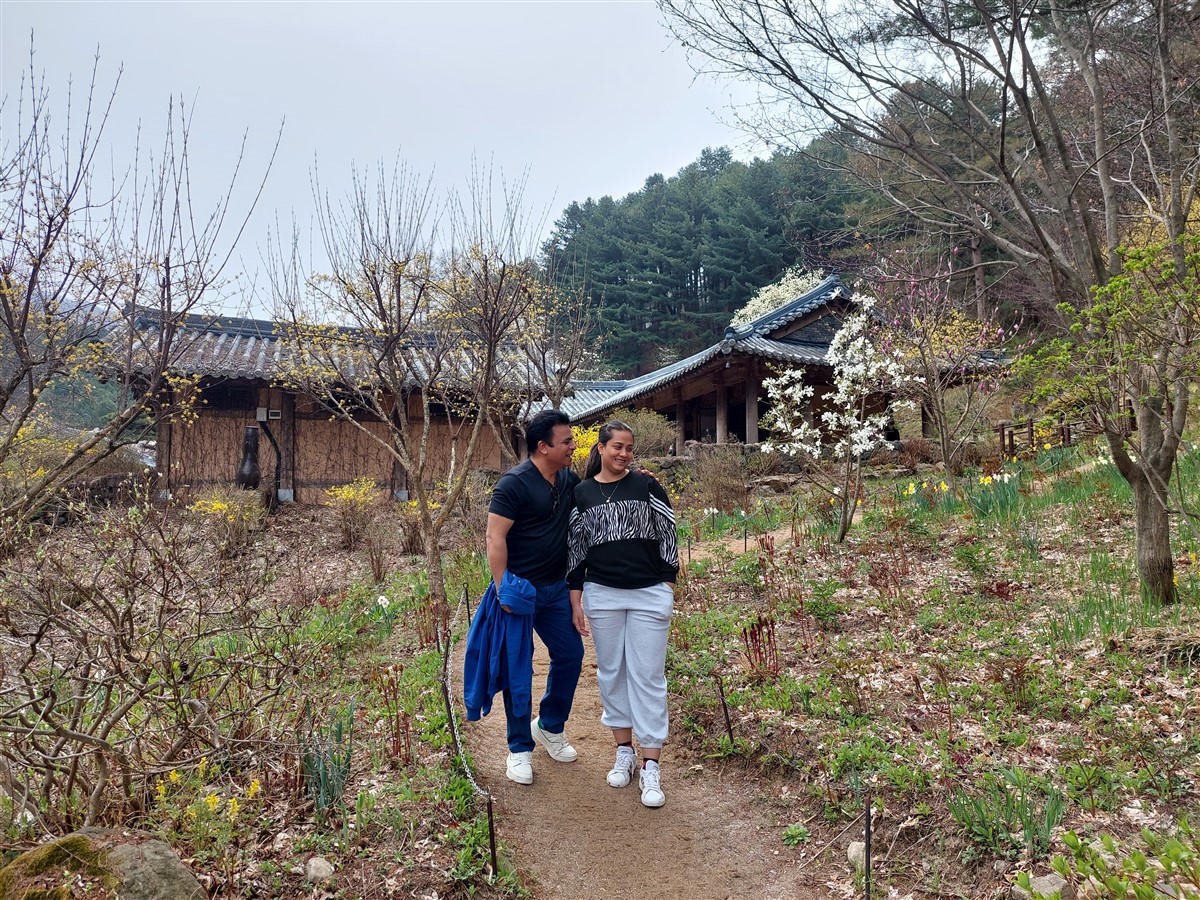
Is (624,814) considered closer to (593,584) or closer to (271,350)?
(593,584)

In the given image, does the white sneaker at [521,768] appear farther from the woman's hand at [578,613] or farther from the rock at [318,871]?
the rock at [318,871]

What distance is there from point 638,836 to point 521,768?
2.11 feet

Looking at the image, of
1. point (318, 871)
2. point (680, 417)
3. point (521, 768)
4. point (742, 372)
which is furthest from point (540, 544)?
point (680, 417)

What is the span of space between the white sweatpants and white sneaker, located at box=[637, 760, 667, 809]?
118mm

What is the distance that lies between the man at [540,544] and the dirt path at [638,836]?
22 centimetres

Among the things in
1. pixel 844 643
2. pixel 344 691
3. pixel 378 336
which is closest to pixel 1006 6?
pixel 844 643

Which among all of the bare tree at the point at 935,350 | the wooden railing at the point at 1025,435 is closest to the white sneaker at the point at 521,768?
the bare tree at the point at 935,350

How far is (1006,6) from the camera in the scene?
14.2 feet

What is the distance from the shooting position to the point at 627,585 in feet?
10.7

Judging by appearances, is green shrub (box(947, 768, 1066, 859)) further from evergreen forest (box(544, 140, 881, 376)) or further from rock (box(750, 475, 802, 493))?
evergreen forest (box(544, 140, 881, 376))

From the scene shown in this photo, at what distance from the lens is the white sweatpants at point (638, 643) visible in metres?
3.26

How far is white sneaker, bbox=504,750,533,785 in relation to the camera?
3.45m

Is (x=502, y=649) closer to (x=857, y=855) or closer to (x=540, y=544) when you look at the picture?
(x=540, y=544)

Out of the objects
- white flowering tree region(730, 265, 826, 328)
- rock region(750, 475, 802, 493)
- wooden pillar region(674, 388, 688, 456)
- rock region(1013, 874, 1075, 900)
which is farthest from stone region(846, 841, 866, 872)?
white flowering tree region(730, 265, 826, 328)
